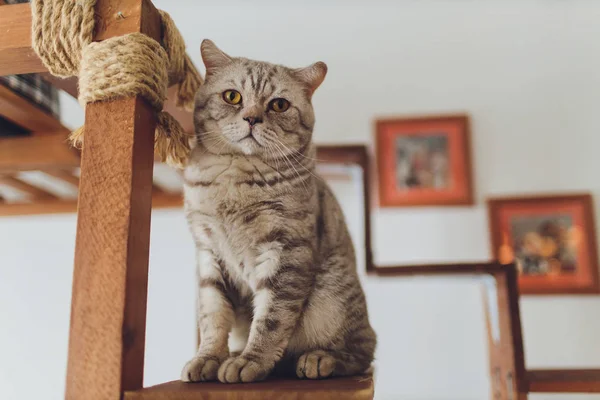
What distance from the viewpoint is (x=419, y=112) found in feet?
6.47

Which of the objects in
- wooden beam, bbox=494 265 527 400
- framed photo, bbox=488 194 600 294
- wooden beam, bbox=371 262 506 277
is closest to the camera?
wooden beam, bbox=494 265 527 400

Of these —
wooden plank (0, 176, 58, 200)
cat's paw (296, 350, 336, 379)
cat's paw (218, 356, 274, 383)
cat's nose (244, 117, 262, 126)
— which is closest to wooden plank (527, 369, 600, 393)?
cat's paw (296, 350, 336, 379)

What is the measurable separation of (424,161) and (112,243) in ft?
5.21

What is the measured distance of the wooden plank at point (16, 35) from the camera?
0.63 meters

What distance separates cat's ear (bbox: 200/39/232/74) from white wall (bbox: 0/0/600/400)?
1193mm

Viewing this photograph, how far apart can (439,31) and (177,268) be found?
4.86 feet

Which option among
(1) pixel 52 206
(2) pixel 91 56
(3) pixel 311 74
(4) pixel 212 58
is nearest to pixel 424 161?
(3) pixel 311 74

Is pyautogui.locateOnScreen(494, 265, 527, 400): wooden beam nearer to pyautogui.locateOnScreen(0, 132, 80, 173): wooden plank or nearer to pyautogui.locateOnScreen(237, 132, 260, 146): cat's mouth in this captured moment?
pyautogui.locateOnScreen(237, 132, 260, 146): cat's mouth

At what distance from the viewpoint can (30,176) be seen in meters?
1.88

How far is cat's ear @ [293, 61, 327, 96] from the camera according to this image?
0.83 meters

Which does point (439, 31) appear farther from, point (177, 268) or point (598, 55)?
point (177, 268)

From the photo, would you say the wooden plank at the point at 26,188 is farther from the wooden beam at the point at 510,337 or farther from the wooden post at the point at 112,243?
the wooden beam at the point at 510,337

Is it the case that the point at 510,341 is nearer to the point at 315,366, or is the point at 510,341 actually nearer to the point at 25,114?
the point at 315,366

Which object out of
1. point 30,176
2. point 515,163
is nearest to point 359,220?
point 515,163
